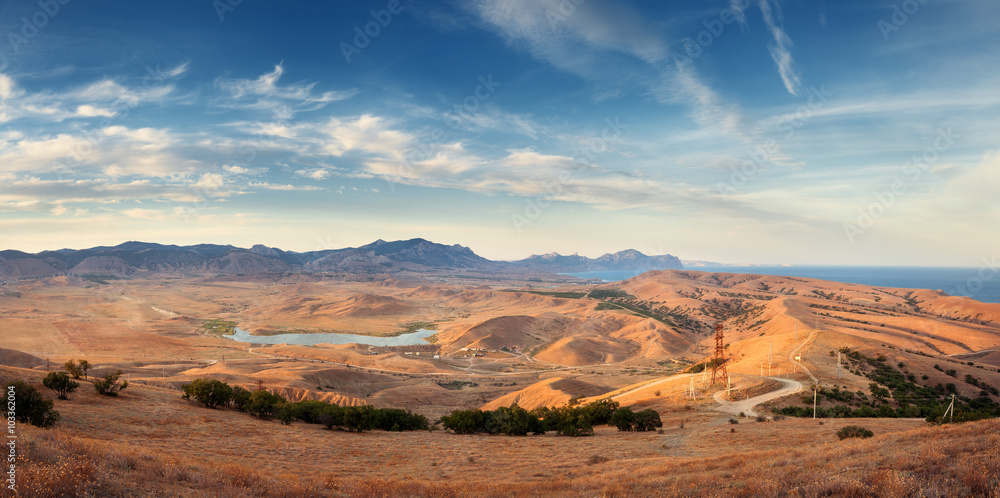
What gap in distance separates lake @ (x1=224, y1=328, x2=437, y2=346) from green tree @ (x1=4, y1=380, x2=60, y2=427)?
116 metres

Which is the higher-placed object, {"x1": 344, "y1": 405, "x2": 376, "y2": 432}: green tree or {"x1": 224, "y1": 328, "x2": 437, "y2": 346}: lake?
{"x1": 344, "y1": 405, "x2": 376, "y2": 432}: green tree

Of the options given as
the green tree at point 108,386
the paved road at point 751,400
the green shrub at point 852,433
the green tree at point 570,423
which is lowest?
the green tree at point 570,423

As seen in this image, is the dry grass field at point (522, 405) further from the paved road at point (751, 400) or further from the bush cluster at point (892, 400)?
the bush cluster at point (892, 400)

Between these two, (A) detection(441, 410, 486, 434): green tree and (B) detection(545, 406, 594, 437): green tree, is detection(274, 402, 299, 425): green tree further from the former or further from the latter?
(B) detection(545, 406, 594, 437): green tree

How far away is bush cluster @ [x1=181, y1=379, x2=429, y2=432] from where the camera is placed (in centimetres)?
3528

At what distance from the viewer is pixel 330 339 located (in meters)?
145

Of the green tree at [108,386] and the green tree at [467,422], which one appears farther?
the green tree at [467,422]

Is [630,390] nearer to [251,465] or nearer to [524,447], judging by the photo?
[524,447]

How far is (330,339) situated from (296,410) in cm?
11797

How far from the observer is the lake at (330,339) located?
137 meters

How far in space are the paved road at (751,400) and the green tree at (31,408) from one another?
4658 centimetres

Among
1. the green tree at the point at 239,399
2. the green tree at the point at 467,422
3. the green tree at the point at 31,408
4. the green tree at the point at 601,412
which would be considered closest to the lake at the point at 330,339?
the green tree at the point at 239,399

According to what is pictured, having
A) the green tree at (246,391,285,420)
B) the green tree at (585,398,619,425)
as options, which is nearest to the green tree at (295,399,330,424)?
the green tree at (246,391,285,420)

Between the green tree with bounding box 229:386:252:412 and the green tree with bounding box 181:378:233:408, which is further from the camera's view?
the green tree with bounding box 229:386:252:412
